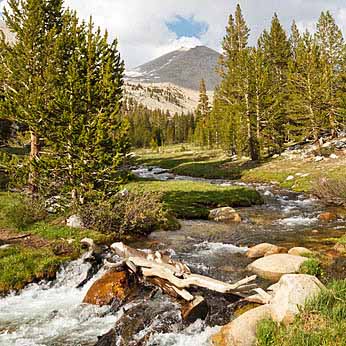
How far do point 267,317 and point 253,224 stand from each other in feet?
46.8

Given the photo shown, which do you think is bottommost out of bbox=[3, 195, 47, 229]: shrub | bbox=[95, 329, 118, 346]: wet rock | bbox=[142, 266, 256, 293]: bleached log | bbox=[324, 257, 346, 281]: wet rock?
bbox=[95, 329, 118, 346]: wet rock

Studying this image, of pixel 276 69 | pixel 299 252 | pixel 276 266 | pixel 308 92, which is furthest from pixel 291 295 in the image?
pixel 276 69

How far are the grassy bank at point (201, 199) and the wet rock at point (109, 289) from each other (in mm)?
12558

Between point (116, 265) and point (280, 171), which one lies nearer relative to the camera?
point (116, 265)

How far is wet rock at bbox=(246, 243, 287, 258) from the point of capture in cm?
1622

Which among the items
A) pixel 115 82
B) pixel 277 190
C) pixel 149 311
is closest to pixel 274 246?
pixel 149 311

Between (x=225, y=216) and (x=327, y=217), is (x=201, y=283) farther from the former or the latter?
(x=327, y=217)

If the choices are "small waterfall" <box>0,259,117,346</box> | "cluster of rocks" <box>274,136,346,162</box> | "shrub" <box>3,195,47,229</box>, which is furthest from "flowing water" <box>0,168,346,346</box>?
"cluster of rocks" <box>274,136,346,162</box>

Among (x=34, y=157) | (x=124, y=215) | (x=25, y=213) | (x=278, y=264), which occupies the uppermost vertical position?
(x=34, y=157)

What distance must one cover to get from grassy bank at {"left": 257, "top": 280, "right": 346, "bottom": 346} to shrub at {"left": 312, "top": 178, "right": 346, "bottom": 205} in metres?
19.9

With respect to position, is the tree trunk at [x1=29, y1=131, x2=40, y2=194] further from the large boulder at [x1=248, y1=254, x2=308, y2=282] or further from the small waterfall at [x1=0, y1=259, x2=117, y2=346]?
the large boulder at [x1=248, y1=254, x2=308, y2=282]

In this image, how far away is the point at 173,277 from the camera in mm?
12234

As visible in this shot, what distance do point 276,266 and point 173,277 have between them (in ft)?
14.1

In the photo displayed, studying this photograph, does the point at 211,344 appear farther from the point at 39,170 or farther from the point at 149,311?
the point at 39,170
